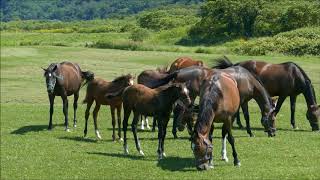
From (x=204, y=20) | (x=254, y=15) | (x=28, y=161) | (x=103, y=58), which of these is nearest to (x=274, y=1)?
(x=254, y=15)

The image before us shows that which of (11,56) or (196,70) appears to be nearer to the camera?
(196,70)

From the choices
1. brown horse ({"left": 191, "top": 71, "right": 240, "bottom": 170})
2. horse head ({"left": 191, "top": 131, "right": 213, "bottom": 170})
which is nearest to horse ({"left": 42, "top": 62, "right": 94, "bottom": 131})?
brown horse ({"left": 191, "top": 71, "right": 240, "bottom": 170})

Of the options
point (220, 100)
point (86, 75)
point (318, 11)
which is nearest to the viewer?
point (220, 100)

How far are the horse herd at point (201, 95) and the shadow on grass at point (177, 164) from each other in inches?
13.2

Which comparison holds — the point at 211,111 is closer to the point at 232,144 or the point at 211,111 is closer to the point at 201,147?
the point at 201,147

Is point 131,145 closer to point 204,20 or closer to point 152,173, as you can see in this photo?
point 152,173

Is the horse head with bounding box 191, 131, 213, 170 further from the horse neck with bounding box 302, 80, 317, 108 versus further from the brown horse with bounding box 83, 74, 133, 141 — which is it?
the horse neck with bounding box 302, 80, 317, 108

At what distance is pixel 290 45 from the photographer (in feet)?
168

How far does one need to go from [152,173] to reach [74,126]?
29.7 feet

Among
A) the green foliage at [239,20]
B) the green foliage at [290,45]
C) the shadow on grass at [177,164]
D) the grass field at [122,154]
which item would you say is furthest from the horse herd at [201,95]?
the green foliage at [239,20]

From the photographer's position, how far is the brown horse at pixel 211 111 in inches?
485

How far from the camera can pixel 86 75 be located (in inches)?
847

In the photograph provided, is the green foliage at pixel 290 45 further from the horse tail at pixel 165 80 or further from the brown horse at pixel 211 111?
the brown horse at pixel 211 111

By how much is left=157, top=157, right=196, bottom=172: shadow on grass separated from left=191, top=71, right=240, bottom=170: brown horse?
0.62 m
